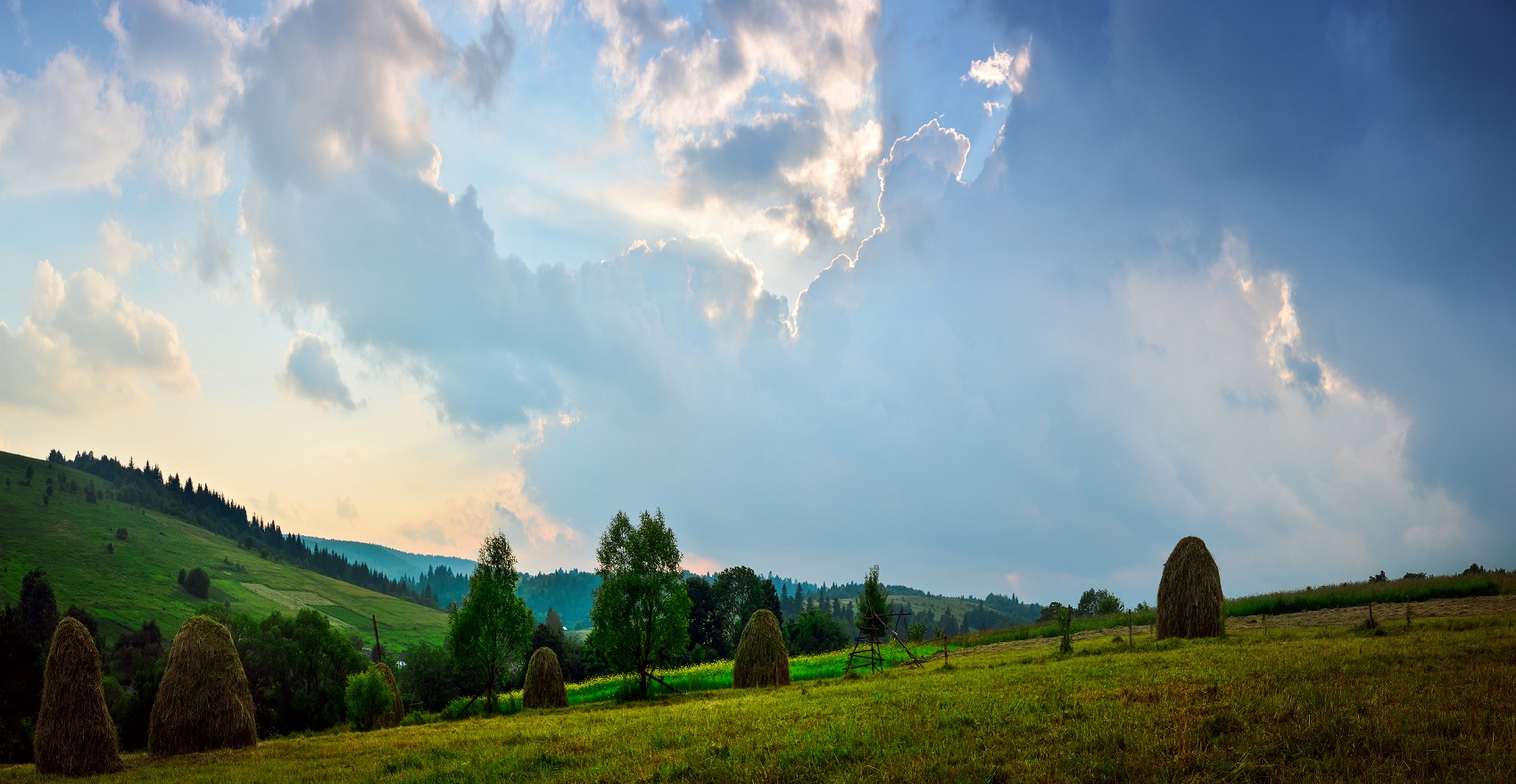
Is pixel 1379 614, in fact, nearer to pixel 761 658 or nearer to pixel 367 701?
pixel 761 658

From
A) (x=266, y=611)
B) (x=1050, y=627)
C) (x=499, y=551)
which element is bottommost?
(x=266, y=611)

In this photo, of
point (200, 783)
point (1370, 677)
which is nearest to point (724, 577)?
point (200, 783)

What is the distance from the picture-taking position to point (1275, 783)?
33.8 feet

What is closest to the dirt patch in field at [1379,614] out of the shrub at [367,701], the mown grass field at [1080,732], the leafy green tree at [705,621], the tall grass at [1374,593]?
the tall grass at [1374,593]

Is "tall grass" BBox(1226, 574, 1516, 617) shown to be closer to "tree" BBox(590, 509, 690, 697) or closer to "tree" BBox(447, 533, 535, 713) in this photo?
"tree" BBox(590, 509, 690, 697)

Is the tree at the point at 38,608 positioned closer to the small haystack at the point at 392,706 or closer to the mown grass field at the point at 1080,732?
the small haystack at the point at 392,706

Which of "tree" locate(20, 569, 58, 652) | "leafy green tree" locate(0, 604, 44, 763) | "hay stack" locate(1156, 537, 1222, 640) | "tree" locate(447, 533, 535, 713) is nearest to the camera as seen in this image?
"hay stack" locate(1156, 537, 1222, 640)

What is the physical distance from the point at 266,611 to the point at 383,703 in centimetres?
18045

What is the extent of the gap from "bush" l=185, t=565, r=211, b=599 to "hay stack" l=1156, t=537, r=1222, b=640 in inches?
8615

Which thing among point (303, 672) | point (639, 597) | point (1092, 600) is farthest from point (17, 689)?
point (1092, 600)

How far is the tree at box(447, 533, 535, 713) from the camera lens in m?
47.1

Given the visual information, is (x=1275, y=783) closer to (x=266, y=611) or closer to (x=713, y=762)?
(x=713, y=762)

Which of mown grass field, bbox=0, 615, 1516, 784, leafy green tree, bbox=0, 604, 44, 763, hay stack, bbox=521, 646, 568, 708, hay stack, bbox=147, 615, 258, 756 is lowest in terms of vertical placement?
leafy green tree, bbox=0, 604, 44, 763

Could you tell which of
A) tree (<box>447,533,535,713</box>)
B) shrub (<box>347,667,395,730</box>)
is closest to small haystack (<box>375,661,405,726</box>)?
shrub (<box>347,667,395,730</box>)
